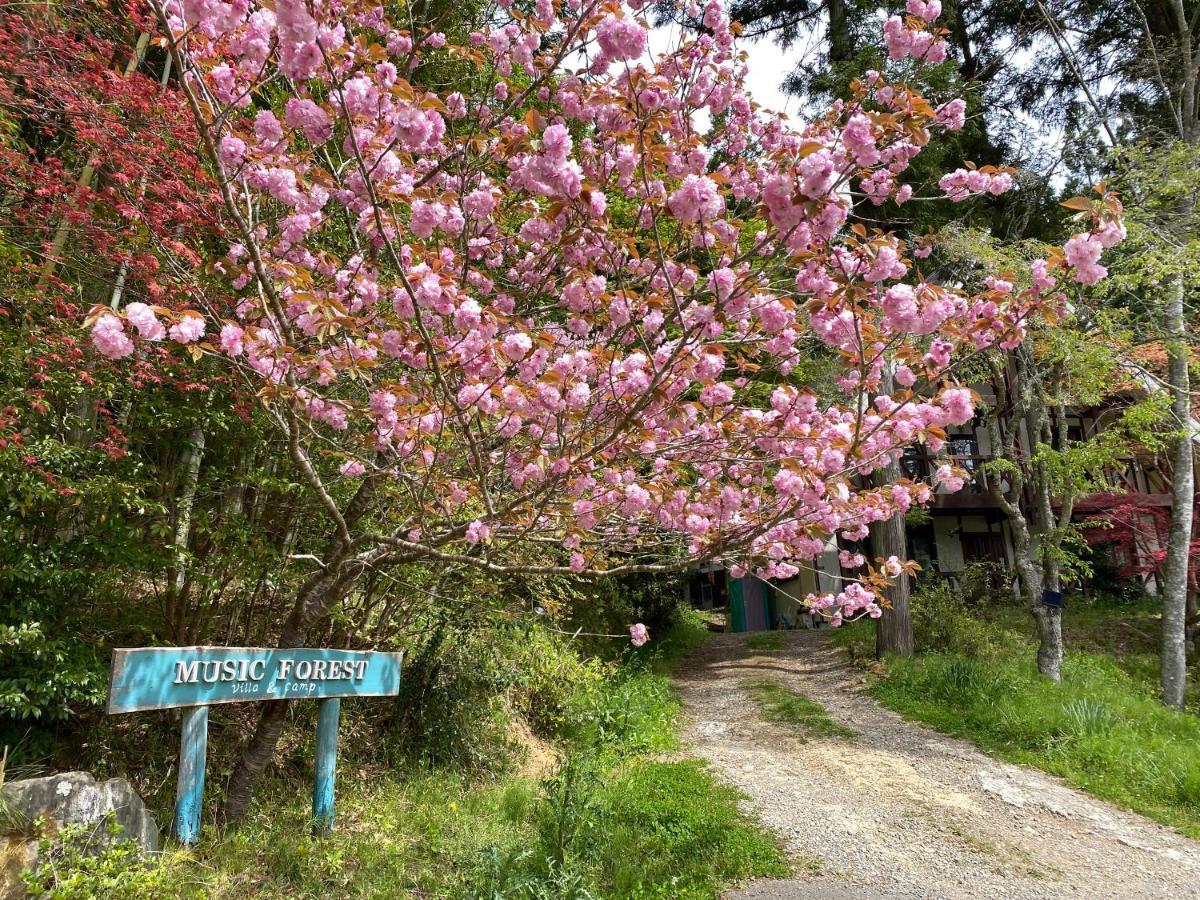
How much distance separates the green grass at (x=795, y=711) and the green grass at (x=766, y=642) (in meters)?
3.47

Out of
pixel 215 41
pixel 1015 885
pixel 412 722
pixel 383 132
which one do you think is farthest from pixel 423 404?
pixel 1015 885

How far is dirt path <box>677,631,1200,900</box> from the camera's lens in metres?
3.99

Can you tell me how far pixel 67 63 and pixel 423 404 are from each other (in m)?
4.07

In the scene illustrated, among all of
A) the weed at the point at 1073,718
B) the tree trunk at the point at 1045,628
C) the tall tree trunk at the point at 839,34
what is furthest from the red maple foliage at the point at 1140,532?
the tall tree trunk at the point at 839,34

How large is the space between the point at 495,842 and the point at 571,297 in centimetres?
309

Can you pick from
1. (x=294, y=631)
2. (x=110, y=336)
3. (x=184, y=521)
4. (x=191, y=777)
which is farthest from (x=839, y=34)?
(x=191, y=777)

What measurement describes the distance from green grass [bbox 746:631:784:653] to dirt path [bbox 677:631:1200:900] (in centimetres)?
551

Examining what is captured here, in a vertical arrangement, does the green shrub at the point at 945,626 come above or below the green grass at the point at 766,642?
above

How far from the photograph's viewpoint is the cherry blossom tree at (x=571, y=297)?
2.28 m

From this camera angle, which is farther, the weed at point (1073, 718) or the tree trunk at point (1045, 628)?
the tree trunk at point (1045, 628)

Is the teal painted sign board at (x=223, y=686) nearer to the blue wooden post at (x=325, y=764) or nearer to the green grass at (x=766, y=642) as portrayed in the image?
the blue wooden post at (x=325, y=764)

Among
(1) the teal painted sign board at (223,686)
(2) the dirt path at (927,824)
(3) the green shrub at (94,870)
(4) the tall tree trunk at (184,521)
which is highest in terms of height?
(4) the tall tree trunk at (184,521)

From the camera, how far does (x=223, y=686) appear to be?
312 cm

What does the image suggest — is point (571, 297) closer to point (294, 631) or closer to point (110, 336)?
point (110, 336)
